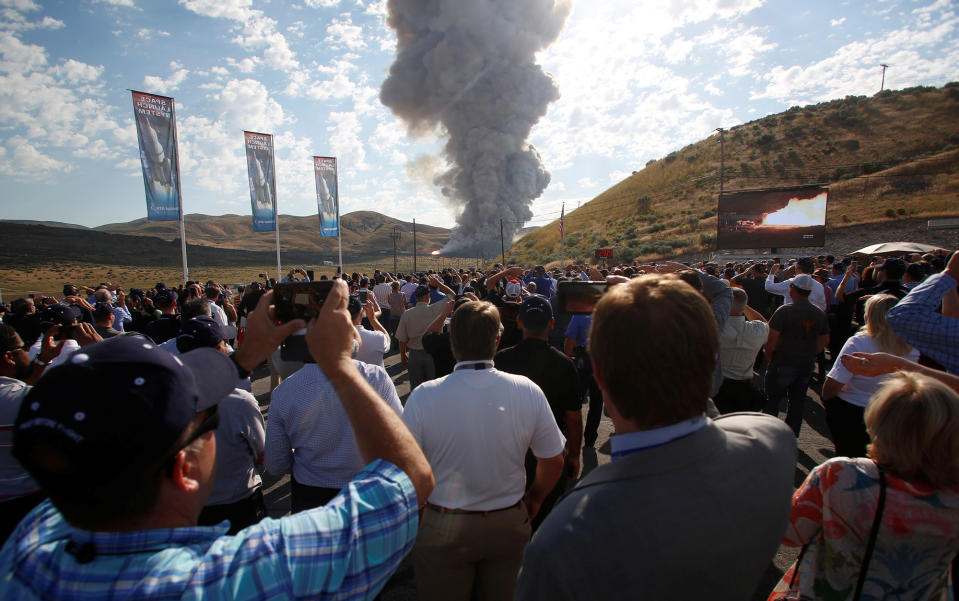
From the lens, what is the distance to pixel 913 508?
1.67 m

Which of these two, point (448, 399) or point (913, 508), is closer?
point (913, 508)

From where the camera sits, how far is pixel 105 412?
88 centimetres

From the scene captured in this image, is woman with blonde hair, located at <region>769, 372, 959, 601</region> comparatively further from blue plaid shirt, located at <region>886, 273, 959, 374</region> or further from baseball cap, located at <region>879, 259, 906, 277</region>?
baseball cap, located at <region>879, 259, 906, 277</region>

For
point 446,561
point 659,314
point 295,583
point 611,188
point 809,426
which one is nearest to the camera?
point 295,583

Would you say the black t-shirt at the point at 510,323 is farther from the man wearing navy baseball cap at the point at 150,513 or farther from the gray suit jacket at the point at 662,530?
the man wearing navy baseball cap at the point at 150,513

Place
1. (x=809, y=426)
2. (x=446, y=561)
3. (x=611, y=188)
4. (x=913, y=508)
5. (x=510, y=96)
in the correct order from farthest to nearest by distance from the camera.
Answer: (x=611, y=188), (x=510, y=96), (x=809, y=426), (x=446, y=561), (x=913, y=508)

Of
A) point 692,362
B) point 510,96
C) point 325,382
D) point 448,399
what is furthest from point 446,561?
point 510,96

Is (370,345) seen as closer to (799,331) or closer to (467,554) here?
(467,554)

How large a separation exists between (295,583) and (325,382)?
→ 1.91 m

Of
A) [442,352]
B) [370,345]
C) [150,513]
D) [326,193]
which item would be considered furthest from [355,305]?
[326,193]

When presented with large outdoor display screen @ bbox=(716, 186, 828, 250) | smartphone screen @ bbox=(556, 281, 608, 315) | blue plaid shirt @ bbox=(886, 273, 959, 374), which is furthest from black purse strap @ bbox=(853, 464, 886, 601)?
large outdoor display screen @ bbox=(716, 186, 828, 250)

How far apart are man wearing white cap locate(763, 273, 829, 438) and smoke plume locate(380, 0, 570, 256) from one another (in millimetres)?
67359

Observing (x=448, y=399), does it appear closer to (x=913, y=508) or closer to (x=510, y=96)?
(x=913, y=508)

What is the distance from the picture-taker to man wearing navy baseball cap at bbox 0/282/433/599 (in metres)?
0.86
